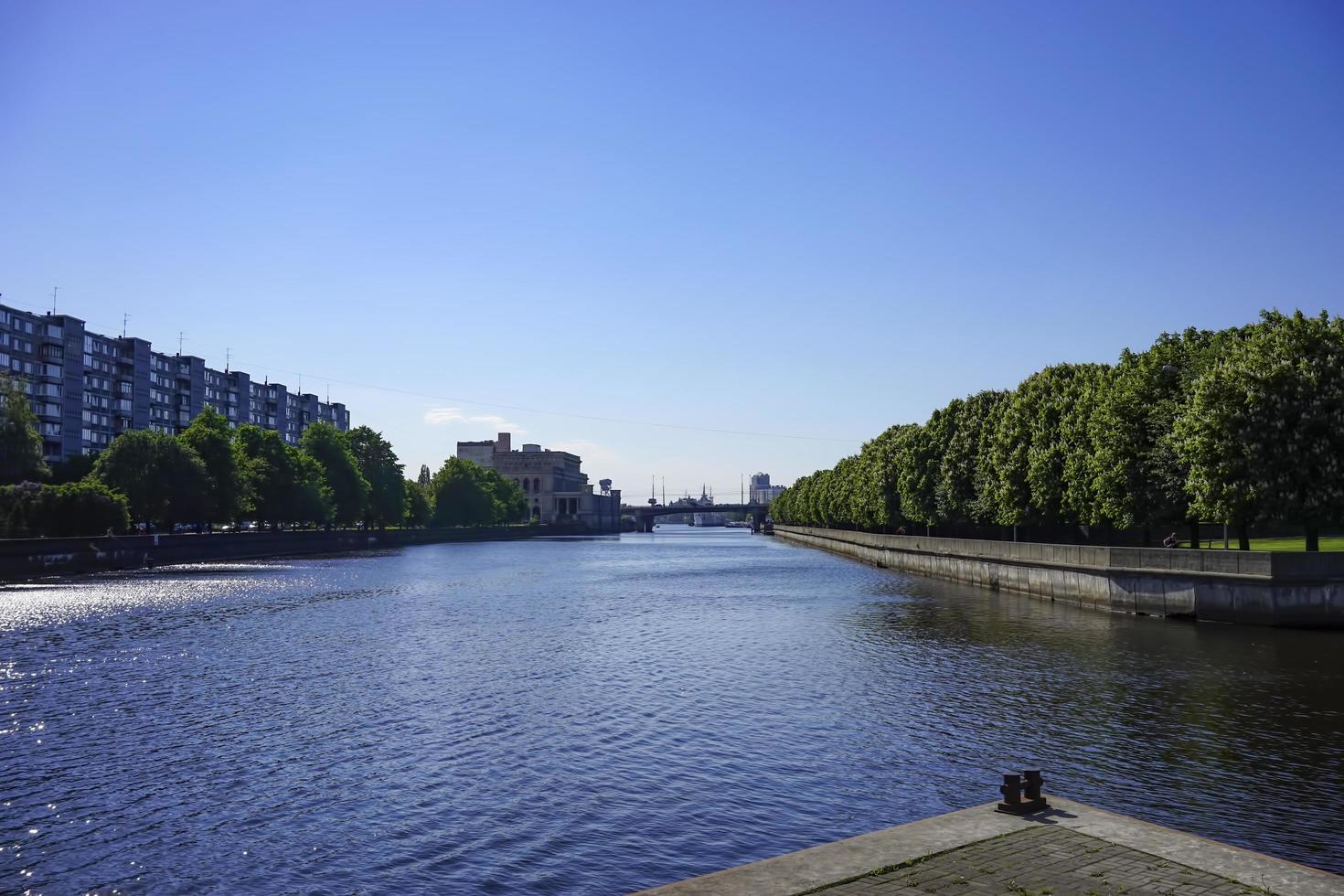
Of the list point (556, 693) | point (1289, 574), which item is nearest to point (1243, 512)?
point (1289, 574)

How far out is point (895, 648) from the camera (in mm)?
39531

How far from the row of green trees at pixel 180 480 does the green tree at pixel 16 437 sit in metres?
0.09

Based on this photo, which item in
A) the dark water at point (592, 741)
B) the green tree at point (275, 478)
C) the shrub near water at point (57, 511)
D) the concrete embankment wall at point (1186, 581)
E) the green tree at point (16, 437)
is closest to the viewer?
the dark water at point (592, 741)

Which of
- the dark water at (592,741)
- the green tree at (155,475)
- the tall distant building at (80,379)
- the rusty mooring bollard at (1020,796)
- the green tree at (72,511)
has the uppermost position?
the tall distant building at (80,379)

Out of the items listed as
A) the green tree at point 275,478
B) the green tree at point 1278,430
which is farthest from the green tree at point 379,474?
the green tree at point 1278,430

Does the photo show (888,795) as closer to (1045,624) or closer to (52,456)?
(1045,624)

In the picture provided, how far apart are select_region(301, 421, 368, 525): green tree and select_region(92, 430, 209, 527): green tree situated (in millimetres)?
38584

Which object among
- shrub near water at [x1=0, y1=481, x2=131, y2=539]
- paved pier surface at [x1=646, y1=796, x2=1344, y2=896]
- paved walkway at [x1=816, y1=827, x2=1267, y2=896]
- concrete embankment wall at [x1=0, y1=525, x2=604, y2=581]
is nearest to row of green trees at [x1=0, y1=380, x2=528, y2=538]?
shrub near water at [x1=0, y1=481, x2=131, y2=539]

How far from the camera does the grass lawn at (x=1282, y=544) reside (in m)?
71.7

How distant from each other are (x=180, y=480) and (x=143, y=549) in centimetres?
1316

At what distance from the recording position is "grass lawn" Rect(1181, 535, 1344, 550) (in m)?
71.7

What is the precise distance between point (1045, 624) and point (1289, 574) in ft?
A: 33.6

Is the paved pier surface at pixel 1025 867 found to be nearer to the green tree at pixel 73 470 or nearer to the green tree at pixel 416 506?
the green tree at pixel 73 470

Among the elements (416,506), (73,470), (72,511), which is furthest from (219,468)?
(416,506)
